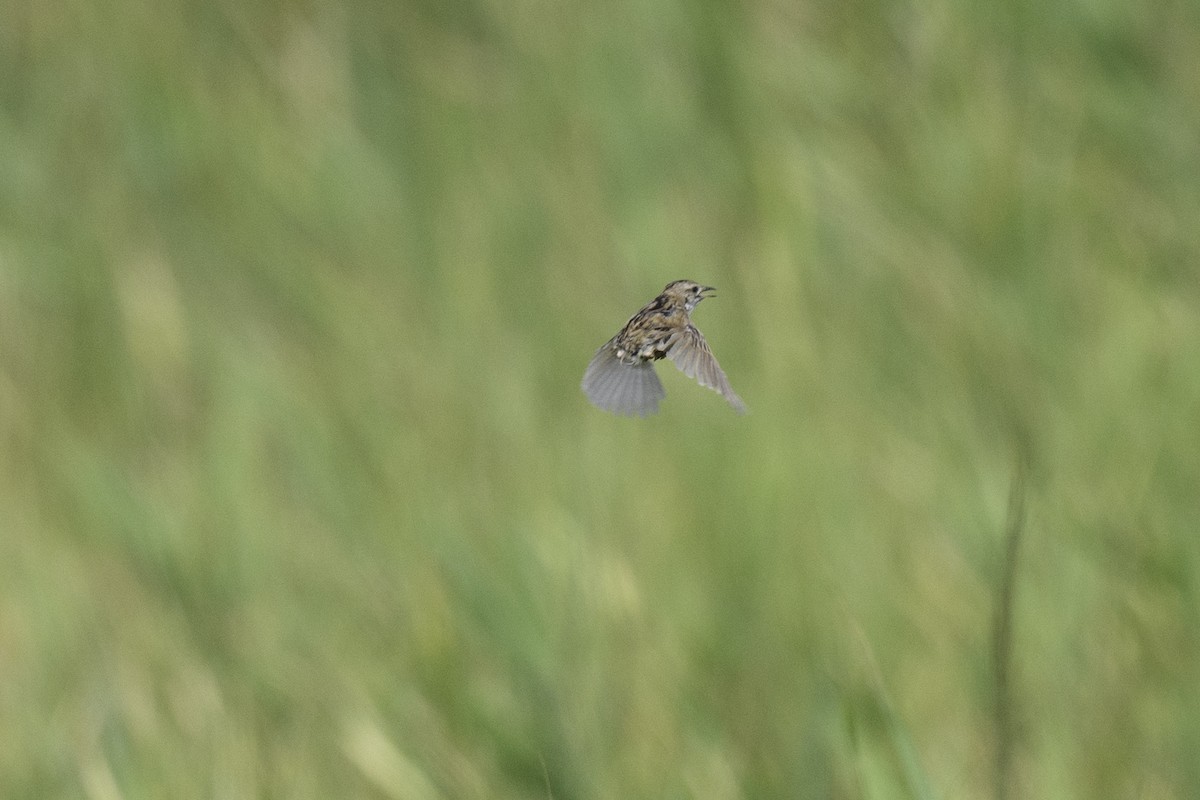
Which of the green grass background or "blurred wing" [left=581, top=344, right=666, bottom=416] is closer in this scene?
"blurred wing" [left=581, top=344, right=666, bottom=416]

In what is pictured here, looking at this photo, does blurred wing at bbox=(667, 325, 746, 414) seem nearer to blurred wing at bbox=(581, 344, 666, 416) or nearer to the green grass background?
blurred wing at bbox=(581, 344, 666, 416)

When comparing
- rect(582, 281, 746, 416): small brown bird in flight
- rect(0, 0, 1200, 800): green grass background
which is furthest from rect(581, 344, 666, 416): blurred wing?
rect(0, 0, 1200, 800): green grass background

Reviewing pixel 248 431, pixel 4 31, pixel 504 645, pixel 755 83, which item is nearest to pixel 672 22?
pixel 755 83

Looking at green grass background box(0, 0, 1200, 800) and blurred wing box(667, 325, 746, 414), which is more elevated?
green grass background box(0, 0, 1200, 800)

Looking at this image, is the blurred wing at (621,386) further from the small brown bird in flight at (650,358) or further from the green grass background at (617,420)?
the green grass background at (617,420)

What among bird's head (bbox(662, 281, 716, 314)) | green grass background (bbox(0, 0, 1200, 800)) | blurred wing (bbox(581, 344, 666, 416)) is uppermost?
green grass background (bbox(0, 0, 1200, 800))

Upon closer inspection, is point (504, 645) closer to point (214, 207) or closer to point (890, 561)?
Answer: point (890, 561)

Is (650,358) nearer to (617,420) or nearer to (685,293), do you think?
(685,293)
